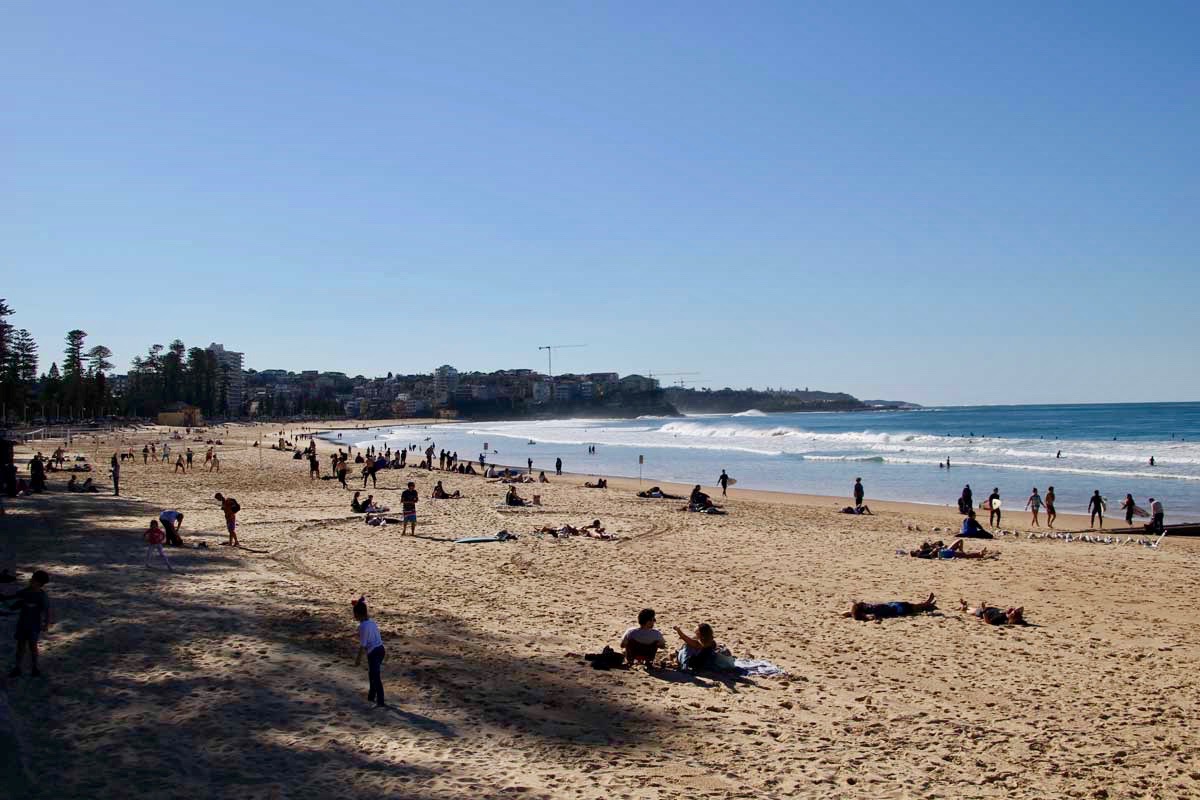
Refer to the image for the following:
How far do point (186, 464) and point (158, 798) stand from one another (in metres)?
39.2

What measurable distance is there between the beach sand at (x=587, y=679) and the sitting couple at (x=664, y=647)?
197 mm

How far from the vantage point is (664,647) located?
366 inches

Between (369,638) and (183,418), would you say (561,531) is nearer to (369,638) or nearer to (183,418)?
(369,638)

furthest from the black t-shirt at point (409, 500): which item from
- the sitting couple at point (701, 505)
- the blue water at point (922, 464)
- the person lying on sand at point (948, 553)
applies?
the blue water at point (922, 464)

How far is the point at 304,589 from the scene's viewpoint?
12.4 meters

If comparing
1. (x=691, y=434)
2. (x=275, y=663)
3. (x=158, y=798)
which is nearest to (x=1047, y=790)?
(x=158, y=798)

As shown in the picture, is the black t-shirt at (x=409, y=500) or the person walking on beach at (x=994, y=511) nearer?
the black t-shirt at (x=409, y=500)

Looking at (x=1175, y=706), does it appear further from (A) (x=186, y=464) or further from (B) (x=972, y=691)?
(A) (x=186, y=464)

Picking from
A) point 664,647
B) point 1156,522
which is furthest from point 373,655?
point 1156,522

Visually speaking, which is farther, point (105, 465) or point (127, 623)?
point (105, 465)

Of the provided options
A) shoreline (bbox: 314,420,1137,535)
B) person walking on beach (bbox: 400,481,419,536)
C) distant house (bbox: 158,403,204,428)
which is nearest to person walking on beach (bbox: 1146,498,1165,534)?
shoreline (bbox: 314,420,1137,535)

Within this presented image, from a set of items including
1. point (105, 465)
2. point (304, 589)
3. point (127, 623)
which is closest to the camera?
point (127, 623)

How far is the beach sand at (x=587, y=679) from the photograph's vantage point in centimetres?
630

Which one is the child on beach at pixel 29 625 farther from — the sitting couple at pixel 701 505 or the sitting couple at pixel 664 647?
the sitting couple at pixel 701 505
